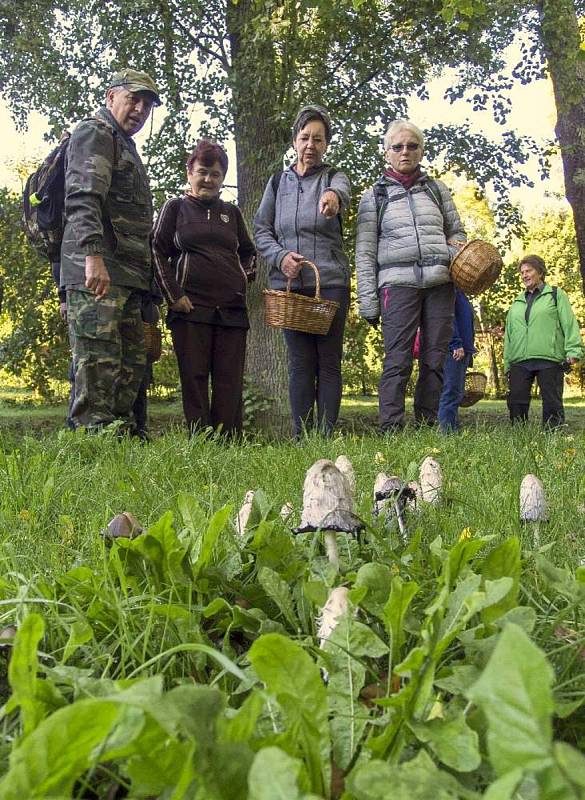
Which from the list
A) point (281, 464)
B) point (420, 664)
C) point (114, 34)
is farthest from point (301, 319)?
point (114, 34)

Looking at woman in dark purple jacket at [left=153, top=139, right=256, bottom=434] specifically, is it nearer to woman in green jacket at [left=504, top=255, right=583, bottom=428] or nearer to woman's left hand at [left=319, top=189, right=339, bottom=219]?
woman's left hand at [left=319, top=189, right=339, bottom=219]

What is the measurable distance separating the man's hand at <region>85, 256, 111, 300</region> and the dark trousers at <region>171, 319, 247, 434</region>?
2.12 feet

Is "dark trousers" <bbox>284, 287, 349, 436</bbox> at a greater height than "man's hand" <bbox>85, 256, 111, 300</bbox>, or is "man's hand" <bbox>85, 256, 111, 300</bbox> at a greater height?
"man's hand" <bbox>85, 256, 111, 300</bbox>

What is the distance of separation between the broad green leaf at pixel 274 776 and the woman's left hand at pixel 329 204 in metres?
4.05

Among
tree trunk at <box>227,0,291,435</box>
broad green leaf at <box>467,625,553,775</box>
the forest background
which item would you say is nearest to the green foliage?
the forest background

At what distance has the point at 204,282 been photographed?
4.41 metres

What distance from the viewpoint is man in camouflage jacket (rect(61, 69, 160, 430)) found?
3.83m

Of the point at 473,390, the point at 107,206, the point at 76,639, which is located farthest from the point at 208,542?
the point at 473,390

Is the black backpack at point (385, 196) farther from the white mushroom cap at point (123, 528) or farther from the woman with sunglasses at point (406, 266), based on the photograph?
the white mushroom cap at point (123, 528)

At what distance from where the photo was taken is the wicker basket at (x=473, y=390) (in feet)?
27.0

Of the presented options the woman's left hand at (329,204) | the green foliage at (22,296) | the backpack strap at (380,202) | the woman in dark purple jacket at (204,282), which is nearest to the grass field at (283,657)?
the woman in dark purple jacket at (204,282)

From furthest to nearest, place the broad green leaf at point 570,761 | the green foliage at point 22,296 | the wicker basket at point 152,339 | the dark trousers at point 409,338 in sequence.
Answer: the green foliage at point 22,296, the wicker basket at point 152,339, the dark trousers at point 409,338, the broad green leaf at point 570,761

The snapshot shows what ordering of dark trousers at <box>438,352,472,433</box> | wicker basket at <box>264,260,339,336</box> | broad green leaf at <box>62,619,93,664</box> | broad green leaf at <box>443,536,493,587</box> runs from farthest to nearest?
dark trousers at <box>438,352,472,433</box>, wicker basket at <box>264,260,339,336</box>, broad green leaf at <box>443,536,493,587</box>, broad green leaf at <box>62,619,93,664</box>

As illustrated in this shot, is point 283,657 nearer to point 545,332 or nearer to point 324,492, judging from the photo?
point 324,492
